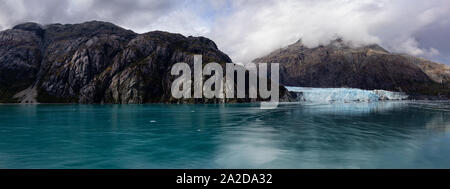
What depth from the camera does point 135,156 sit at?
87.4 ft

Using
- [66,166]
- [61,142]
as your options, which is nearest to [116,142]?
[61,142]

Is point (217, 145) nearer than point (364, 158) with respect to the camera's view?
No

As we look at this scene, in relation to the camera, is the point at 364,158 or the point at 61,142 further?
the point at 61,142
